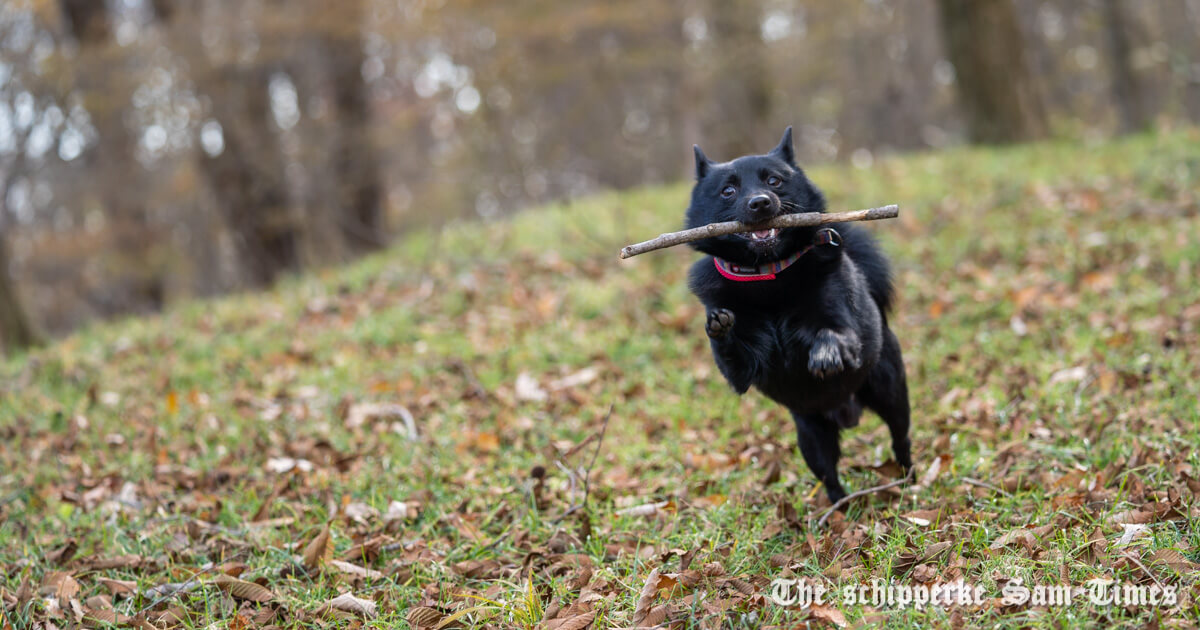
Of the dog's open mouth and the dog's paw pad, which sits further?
the dog's open mouth

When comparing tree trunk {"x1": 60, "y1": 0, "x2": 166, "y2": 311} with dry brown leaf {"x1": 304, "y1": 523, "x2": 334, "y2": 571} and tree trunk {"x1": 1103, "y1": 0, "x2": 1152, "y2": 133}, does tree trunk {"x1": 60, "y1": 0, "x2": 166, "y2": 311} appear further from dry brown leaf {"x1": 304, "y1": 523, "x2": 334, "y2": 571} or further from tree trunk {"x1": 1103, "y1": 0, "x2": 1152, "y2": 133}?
tree trunk {"x1": 1103, "y1": 0, "x2": 1152, "y2": 133}

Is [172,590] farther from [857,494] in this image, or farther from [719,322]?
[857,494]

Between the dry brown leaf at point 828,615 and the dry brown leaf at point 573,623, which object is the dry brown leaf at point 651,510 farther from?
the dry brown leaf at point 828,615

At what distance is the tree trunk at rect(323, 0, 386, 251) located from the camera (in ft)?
44.1

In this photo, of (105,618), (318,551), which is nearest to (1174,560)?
(318,551)

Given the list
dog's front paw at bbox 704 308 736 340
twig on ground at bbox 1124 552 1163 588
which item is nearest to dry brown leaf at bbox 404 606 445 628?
dog's front paw at bbox 704 308 736 340

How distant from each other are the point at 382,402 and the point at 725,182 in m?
3.29

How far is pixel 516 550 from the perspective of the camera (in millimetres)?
3746

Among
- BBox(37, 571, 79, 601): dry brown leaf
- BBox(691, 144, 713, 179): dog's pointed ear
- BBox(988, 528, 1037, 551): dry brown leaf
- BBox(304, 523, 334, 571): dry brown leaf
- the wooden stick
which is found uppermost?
BBox(691, 144, 713, 179): dog's pointed ear

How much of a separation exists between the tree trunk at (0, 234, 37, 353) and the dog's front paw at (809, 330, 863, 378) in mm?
9006

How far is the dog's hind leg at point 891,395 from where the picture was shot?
3.82 metres

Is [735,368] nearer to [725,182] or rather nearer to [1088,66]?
[725,182]

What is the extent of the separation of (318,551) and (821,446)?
7.01 ft

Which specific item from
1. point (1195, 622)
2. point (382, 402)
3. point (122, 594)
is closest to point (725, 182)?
point (1195, 622)
